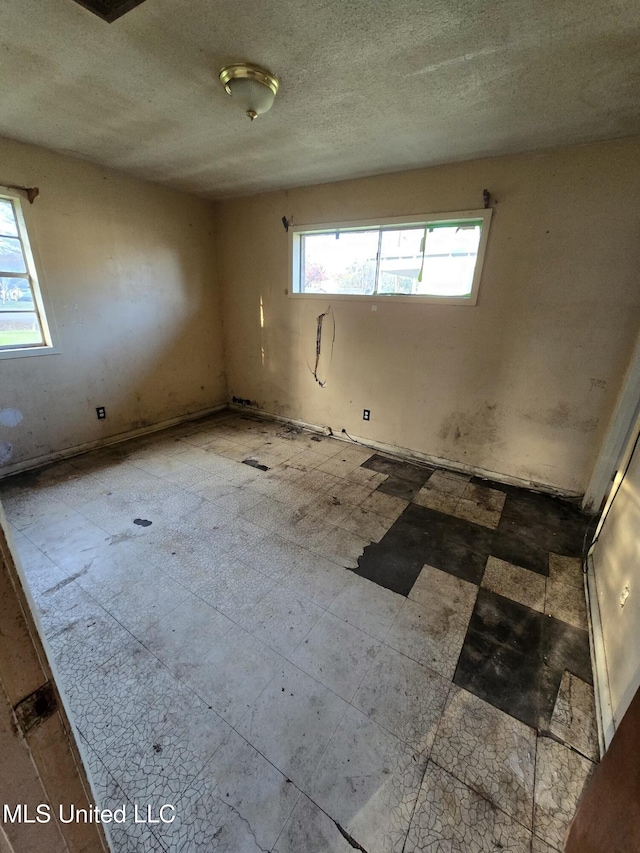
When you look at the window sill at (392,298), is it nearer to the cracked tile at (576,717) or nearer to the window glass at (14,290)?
the window glass at (14,290)

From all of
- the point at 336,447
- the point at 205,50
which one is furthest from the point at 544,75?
the point at 336,447

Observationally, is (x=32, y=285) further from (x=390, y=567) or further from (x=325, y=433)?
(x=390, y=567)

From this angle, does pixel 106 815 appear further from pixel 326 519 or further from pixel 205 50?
pixel 205 50

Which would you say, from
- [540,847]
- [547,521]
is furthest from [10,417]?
[547,521]

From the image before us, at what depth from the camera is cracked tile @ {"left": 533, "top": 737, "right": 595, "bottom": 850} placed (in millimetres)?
1076

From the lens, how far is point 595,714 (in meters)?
1.38

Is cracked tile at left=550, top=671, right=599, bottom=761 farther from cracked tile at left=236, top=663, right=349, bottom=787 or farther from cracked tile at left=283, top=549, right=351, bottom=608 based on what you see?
cracked tile at left=283, top=549, right=351, bottom=608

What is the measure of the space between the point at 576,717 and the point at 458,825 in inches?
26.1

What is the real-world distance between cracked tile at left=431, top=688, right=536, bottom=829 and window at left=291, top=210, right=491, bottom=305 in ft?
8.99

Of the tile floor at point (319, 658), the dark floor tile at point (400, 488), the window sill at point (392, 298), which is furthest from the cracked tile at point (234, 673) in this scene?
the window sill at point (392, 298)

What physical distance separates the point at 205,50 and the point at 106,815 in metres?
2.92

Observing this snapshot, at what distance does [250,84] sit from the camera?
1.71 metres

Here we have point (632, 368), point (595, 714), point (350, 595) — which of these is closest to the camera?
point (595, 714)

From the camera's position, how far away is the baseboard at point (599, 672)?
1284mm
